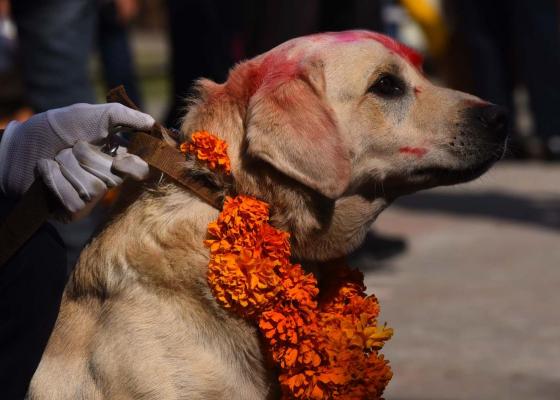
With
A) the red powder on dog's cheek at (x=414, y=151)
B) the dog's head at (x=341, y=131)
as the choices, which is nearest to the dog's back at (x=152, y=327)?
the dog's head at (x=341, y=131)

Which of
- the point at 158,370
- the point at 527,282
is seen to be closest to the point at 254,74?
the point at 158,370

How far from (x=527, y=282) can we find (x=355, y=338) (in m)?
2.98

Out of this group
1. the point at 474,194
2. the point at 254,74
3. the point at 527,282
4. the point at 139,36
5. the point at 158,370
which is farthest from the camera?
the point at 139,36

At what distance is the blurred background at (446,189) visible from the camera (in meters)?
5.04

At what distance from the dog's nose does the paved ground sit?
4.90 ft

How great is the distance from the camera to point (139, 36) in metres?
32.0

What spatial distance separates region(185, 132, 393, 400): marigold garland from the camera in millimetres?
3166

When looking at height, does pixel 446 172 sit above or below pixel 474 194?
above

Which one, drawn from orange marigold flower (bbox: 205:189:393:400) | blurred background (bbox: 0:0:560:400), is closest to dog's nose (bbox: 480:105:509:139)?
blurred background (bbox: 0:0:560:400)

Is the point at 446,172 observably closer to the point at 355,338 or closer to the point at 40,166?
the point at 355,338

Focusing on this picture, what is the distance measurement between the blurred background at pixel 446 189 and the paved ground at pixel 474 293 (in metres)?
0.01

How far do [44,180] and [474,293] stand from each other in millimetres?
3284

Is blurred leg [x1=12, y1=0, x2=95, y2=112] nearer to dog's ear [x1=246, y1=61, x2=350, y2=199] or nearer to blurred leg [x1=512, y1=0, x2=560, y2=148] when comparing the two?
dog's ear [x1=246, y1=61, x2=350, y2=199]

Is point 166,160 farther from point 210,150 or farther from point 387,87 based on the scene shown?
point 387,87
